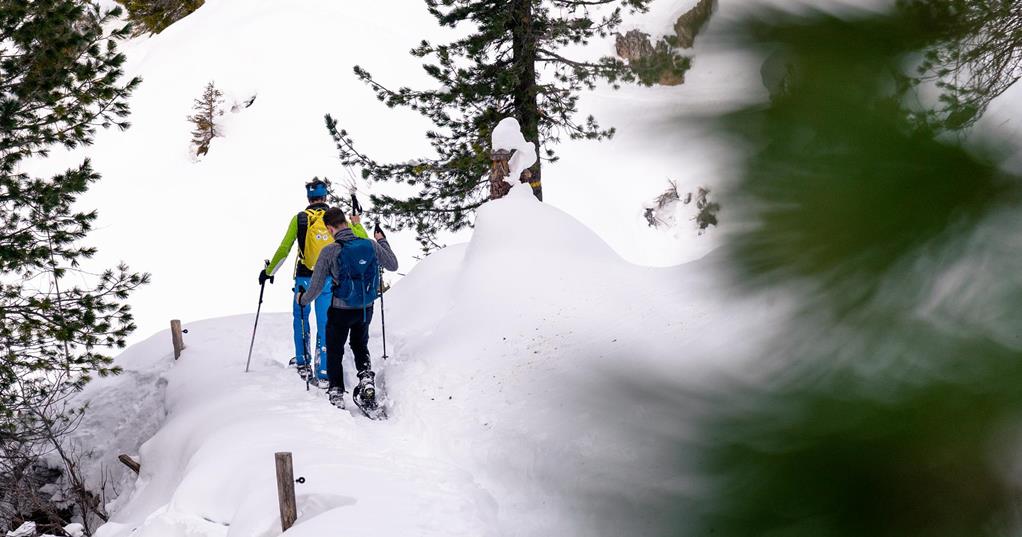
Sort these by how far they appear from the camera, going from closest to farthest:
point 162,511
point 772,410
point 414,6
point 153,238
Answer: point 772,410 → point 162,511 → point 153,238 → point 414,6

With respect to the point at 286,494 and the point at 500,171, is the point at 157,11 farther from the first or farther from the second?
the point at 286,494

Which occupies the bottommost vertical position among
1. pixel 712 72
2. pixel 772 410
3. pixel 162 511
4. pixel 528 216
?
pixel 162 511

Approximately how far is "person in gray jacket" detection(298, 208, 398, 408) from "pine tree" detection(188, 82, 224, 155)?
21.4 meters

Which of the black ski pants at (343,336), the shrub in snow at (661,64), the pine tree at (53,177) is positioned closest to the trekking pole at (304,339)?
the black ski pants at (343,336)

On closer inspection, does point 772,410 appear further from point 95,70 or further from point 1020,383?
point 95,70

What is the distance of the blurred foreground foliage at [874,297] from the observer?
810 mm

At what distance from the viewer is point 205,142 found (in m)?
27.6

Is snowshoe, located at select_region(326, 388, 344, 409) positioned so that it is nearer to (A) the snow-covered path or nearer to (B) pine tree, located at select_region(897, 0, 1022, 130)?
(A) the snow-covered path

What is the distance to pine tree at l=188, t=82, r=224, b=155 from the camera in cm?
2744

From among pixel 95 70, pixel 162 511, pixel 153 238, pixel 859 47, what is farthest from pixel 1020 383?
pixel 153 238

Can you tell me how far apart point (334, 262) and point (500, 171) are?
4.21 meters

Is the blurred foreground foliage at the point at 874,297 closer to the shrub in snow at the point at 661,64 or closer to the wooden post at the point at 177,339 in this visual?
the shrub in snow at the point at 661,64

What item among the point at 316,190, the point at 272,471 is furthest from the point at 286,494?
the point at 316,190

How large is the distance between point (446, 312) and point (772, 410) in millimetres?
9626
